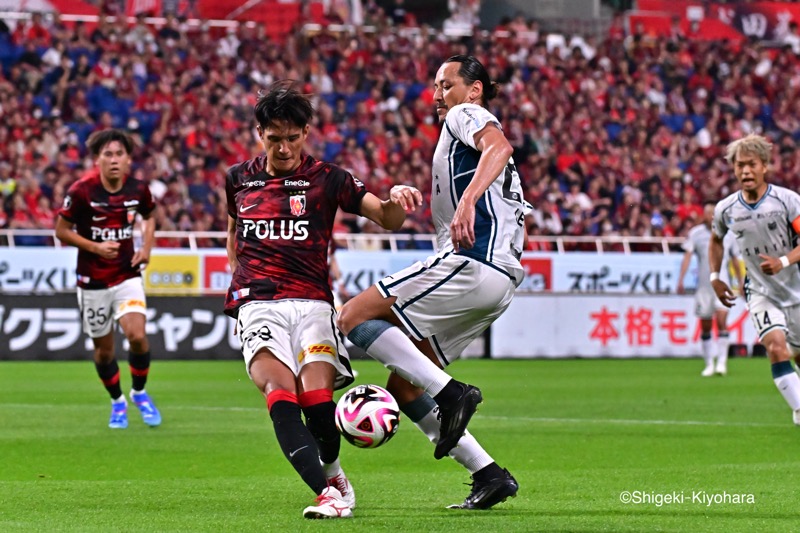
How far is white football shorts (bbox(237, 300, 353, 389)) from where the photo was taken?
6.55 meters

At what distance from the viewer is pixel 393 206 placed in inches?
258

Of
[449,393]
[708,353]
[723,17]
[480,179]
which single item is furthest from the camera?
[723,17]

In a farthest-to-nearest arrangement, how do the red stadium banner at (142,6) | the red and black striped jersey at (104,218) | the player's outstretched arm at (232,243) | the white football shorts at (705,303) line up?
the red stadium banner at (142,6) < the white football shorts at (705,303) < the red and black striped jersey at (104,218) < the player's outstretched arm at (232,243)

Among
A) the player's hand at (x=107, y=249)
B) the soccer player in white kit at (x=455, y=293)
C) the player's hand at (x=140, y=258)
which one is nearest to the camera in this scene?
the soccer player in white kit at (x=455, y=293)

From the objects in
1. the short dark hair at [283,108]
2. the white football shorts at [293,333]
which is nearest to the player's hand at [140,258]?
the white football shorts at [293,333]

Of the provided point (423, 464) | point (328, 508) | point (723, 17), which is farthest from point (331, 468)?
point (723, 17)

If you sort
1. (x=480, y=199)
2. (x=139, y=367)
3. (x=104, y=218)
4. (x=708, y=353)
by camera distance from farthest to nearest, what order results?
(x=708, y=353) < (x=139, y=367) < (x=104, y=218) < (x=480, y=199)

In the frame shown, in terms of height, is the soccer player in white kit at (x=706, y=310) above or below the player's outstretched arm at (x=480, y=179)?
below

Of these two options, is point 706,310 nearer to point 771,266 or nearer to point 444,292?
point 771,266

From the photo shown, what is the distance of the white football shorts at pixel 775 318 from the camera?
11031 mm

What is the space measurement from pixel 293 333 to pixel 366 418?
2.22 ft

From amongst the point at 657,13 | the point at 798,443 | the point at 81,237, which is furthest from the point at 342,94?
the point at 798,443

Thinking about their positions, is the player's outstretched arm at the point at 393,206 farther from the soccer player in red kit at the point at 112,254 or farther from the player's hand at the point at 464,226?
the soccer player in red kit at the point at 112,254

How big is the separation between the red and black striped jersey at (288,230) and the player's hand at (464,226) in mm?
894
